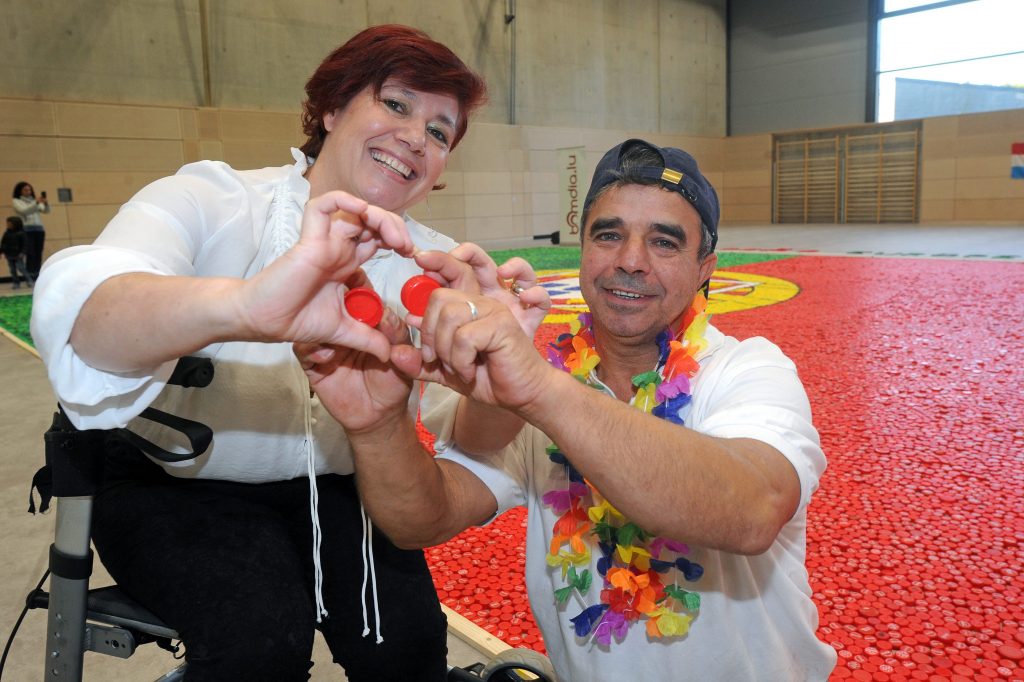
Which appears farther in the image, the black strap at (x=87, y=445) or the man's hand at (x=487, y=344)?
the black strap at (x=87, y=445)

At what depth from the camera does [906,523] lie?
2.47 metres

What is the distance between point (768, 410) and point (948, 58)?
18436mm

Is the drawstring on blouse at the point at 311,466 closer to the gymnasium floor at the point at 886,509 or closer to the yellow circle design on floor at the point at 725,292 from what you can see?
the gymnasium floor at the point at 886,509

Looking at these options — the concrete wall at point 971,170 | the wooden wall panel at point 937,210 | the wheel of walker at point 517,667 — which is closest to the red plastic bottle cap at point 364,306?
the wheel of walker at point 517,667

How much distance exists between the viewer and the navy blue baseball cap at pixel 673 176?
134 cm

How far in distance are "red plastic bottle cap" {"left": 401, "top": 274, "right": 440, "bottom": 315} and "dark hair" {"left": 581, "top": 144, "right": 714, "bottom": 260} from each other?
1.83 feet

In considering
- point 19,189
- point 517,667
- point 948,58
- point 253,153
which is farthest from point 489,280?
point 948,58

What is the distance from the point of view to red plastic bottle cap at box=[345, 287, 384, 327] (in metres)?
0.97

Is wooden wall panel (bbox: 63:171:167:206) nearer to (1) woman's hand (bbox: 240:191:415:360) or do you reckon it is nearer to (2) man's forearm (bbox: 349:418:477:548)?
(2) man's forearm (bbox: 349:418:477:548)

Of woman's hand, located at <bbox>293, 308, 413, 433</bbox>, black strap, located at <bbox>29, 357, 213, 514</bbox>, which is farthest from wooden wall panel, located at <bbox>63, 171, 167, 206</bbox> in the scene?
woman's hand, located at <bbox>293, 308, 413, 433</bbox>

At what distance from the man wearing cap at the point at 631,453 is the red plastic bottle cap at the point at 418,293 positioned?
4cm

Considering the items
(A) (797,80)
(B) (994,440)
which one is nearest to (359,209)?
(B) (994,440)

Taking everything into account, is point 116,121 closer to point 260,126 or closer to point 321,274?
point 260,126

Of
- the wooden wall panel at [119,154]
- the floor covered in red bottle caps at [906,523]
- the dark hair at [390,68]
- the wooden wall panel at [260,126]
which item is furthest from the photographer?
the wooden wall panel at [260,126]
